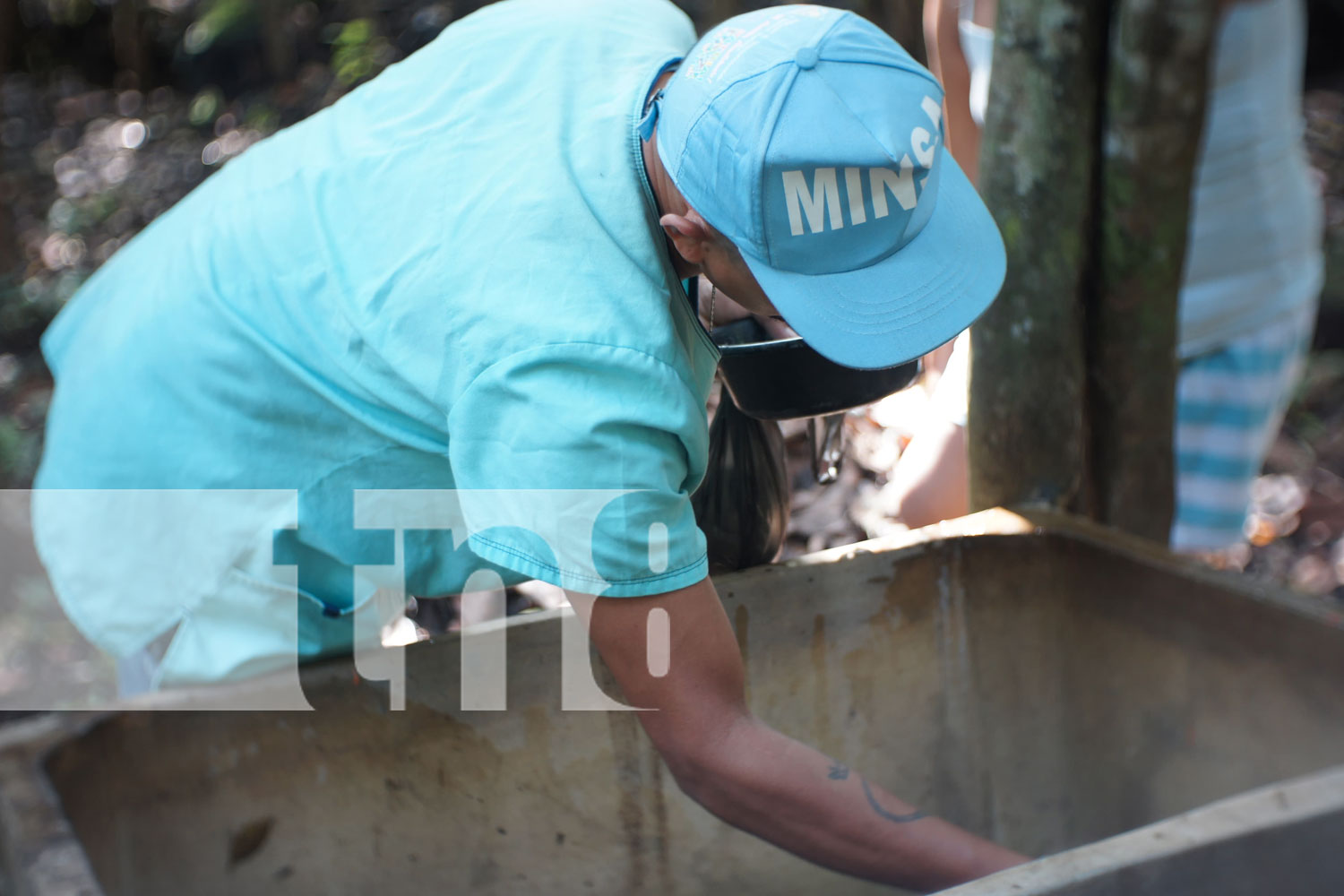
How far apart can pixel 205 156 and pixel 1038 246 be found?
567 centimetres

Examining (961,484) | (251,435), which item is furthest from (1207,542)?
(251,435)

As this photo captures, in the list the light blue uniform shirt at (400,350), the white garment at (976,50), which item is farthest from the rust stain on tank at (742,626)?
the white garment at (976,50)

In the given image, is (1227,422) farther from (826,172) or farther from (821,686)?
(826,172)

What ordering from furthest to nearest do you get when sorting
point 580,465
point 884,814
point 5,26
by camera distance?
1. point 5,26
2. point 884,814
3. point 580,465

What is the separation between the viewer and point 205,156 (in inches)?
267

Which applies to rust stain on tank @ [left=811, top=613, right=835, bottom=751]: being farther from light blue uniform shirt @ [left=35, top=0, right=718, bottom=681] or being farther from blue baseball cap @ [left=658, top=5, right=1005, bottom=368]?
blue baseball cap @ [left=658, top=5, right=1005, bottom=368]

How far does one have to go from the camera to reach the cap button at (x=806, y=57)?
4.20ft

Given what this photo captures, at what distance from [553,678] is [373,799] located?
320 millimetres

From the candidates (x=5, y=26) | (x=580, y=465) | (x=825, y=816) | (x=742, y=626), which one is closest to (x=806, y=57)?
(x=580, y=465)

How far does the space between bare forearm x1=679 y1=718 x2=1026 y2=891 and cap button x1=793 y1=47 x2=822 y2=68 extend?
2.32 feet

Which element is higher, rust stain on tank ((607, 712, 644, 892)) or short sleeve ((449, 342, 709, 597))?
short sleeve ((449, 342, 709, 597))

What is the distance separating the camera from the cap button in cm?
128

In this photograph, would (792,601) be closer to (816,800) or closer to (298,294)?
(816,800)

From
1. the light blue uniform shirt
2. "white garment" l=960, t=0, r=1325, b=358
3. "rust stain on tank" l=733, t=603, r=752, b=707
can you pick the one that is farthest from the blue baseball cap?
"white garment" l=960, t=0, r=1325, b=358
